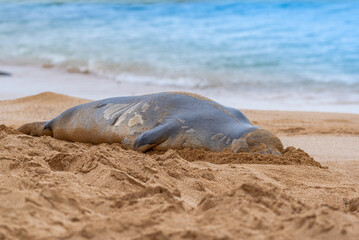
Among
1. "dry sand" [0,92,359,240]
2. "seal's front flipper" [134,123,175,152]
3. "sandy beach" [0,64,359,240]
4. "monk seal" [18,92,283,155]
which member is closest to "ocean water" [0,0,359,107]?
"monk seal" [18,92,283,155]

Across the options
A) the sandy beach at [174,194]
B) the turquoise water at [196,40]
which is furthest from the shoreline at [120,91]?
the sandy beach at [174,194]

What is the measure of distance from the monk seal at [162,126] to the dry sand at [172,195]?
237 mm

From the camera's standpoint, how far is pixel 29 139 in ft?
14.8

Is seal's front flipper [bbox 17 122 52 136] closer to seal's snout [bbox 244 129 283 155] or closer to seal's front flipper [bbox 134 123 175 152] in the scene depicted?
seal's front flipper [bbox 134 123 175 152]

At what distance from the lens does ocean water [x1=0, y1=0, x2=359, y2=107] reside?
12.8 meters

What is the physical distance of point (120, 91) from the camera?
36.4 ft

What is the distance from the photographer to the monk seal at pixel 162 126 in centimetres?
463

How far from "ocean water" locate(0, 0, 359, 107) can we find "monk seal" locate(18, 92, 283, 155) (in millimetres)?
5837

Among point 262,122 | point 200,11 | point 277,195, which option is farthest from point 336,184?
point 200,11

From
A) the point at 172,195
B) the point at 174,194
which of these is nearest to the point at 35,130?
the point at 174,194

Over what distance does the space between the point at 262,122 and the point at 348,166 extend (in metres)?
A: 2.49

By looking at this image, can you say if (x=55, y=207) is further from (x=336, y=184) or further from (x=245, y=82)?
(x=245, y=82)

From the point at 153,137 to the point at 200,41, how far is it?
12846 mm

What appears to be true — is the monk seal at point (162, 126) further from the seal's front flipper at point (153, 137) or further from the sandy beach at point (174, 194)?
the sandy beach at point (174, 194)
